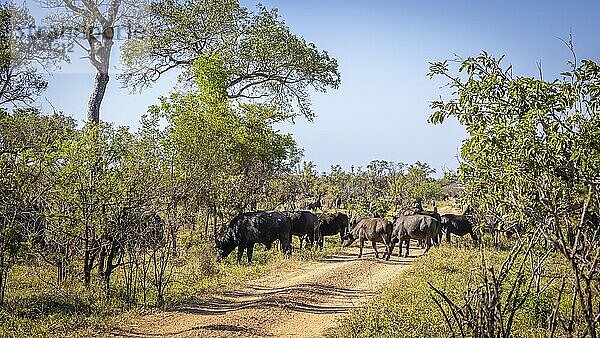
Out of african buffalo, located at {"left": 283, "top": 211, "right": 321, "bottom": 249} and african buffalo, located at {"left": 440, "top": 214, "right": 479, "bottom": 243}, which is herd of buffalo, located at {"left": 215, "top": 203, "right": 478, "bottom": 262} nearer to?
african buffalo, located at {"left": 283, "top": 211, "right": 321, "bottom": 249}

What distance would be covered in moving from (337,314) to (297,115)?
1949 centimetres

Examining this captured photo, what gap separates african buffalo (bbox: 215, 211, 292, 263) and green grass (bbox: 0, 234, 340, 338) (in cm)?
153

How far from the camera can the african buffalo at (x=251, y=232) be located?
21.1 m

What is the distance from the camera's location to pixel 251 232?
21.2m

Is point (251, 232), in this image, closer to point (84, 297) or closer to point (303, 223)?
point (303, 223)

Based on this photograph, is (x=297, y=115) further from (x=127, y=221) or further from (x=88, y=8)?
(x=127, y=221)

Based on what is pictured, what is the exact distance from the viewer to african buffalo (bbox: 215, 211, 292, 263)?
69.2ft

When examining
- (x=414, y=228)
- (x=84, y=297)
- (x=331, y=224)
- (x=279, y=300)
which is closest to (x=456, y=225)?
(x=331, y=224)

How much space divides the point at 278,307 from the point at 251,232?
843cm

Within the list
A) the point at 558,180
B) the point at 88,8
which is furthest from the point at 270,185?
the point at 558,180

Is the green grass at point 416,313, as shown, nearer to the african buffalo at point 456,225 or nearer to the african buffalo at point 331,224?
the african buffalo at point 331,224

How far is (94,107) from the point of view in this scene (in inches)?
892

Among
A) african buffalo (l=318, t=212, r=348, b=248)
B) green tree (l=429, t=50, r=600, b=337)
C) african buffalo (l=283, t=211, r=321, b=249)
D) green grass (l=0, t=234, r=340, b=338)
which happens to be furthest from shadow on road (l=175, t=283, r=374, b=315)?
african buffalo (l=318, t=212, r=348, b=248)

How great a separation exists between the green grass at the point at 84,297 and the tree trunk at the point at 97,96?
284 inches
